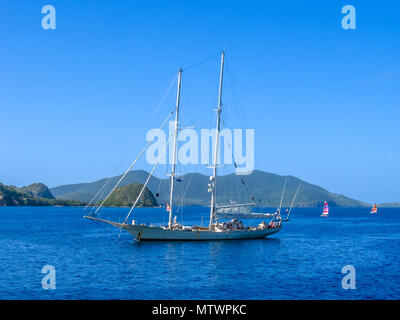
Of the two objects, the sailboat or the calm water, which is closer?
the calm water

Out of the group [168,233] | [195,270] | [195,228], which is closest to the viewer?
[195,270]

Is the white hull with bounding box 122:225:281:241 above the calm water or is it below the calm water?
above

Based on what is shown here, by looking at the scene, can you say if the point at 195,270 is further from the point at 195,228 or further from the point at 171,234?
the point at 195,228

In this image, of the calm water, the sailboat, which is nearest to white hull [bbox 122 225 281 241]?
the sailboat

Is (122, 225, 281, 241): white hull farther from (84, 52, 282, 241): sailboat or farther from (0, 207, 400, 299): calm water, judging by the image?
(0, 207, 400, 299): calm water

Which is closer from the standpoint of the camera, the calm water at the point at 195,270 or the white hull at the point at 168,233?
the calm water at the point at 195,270

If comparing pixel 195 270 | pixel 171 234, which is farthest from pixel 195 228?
pixel 195 270

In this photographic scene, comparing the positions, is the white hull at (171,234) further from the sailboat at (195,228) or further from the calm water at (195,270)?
the calm water at (195,270)

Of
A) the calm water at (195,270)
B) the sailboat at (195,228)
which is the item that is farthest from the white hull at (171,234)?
the calm water at (195,270)


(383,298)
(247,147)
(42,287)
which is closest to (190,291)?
(42,287)

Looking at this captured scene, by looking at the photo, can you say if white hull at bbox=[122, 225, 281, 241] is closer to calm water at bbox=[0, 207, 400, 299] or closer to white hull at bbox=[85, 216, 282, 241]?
white hull at bbox=[85, 216, 282, 241]
